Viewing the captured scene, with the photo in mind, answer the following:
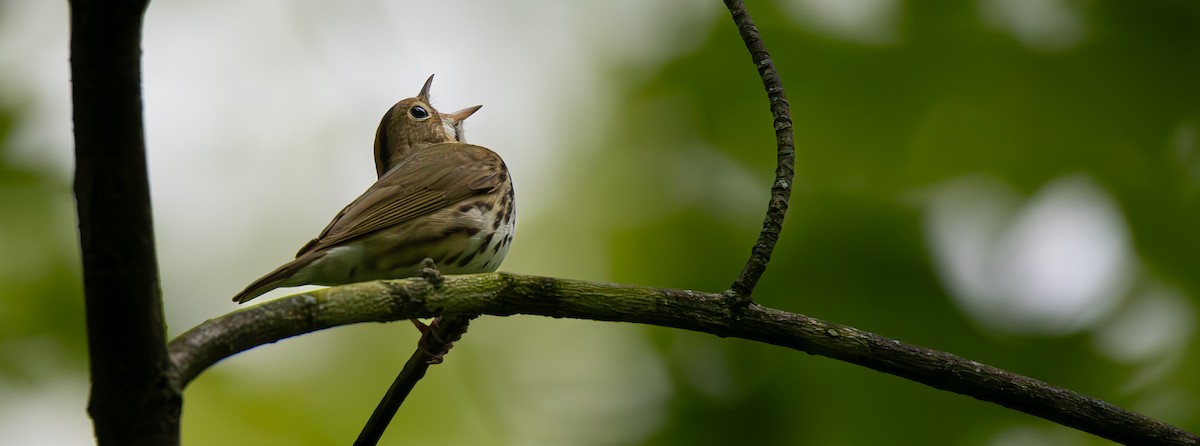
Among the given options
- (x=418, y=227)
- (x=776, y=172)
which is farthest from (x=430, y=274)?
(x=418, y=227)

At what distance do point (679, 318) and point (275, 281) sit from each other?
5.36 feet

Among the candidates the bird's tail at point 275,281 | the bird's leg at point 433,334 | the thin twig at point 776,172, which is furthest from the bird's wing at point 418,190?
the thin twig at point 776,172

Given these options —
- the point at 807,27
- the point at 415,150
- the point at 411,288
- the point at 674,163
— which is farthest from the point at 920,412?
the point at 411,288

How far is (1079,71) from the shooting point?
6410mm

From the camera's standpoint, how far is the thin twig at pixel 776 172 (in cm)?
275

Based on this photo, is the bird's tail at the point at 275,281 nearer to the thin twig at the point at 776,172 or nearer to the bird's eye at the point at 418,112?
the thin twig at the point at 776,172

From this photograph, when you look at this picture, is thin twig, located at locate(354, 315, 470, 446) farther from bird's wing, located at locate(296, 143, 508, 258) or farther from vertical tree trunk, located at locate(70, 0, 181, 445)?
vertical tree trunk, located at locate(70, 0, 181, 445)

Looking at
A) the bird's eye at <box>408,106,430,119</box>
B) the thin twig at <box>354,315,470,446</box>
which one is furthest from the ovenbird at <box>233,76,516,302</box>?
the bird's eye at <box>408,106,430,119</box>

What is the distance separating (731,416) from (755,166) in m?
1.54

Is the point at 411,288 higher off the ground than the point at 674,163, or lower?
lower

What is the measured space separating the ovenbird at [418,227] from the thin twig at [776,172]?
1.65 meters

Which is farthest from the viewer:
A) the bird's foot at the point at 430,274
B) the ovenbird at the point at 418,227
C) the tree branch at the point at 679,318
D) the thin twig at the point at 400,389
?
the ovenbird at the point at 418,227

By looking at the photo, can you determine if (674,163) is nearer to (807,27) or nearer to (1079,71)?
(807,27)

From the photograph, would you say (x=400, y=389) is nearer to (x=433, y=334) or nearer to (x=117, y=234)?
(x=433, y=334)
